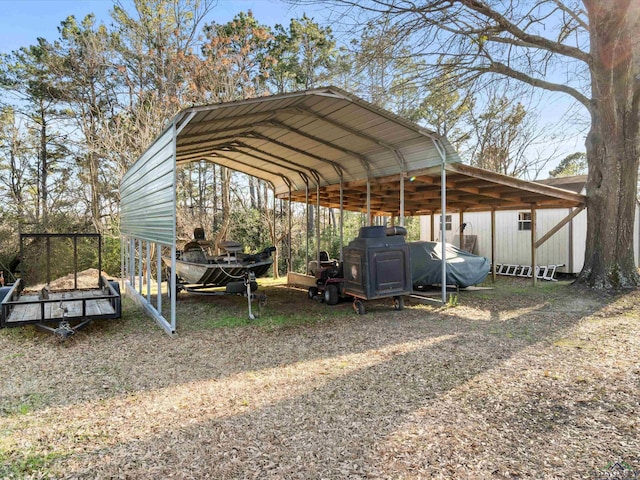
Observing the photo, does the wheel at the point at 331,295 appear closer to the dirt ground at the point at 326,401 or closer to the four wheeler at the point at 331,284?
the four wheeler at the point at 331,284

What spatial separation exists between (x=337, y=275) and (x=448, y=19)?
241 inches

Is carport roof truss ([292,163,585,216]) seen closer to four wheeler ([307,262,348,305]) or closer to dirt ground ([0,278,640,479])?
four wheeler ([307,262,348,305])

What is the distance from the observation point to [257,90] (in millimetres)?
15438

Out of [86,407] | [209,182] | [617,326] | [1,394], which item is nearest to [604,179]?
[617,326]

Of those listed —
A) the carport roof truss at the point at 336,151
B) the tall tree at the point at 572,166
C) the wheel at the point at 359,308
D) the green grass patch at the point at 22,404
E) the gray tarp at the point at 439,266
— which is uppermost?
the tall tree at the point at 572,166

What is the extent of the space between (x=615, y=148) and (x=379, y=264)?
21.3ft

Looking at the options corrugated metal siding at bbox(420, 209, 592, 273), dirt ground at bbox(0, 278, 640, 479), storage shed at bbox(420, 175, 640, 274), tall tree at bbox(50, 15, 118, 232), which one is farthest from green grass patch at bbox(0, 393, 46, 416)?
corrugated metal siding at bbox(420, 209, 592, 273)

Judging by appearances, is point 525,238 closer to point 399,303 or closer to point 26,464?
point 399,303

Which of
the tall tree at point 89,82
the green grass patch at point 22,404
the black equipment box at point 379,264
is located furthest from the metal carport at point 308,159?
the tall tree at point 89,82

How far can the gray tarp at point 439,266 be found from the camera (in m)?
9.21

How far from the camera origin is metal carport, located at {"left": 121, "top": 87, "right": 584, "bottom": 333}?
652 centimetres

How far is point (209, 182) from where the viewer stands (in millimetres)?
20953

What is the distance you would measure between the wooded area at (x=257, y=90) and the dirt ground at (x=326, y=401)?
574 centimetres

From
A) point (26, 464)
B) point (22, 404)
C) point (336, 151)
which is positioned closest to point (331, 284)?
point (336, 151)
